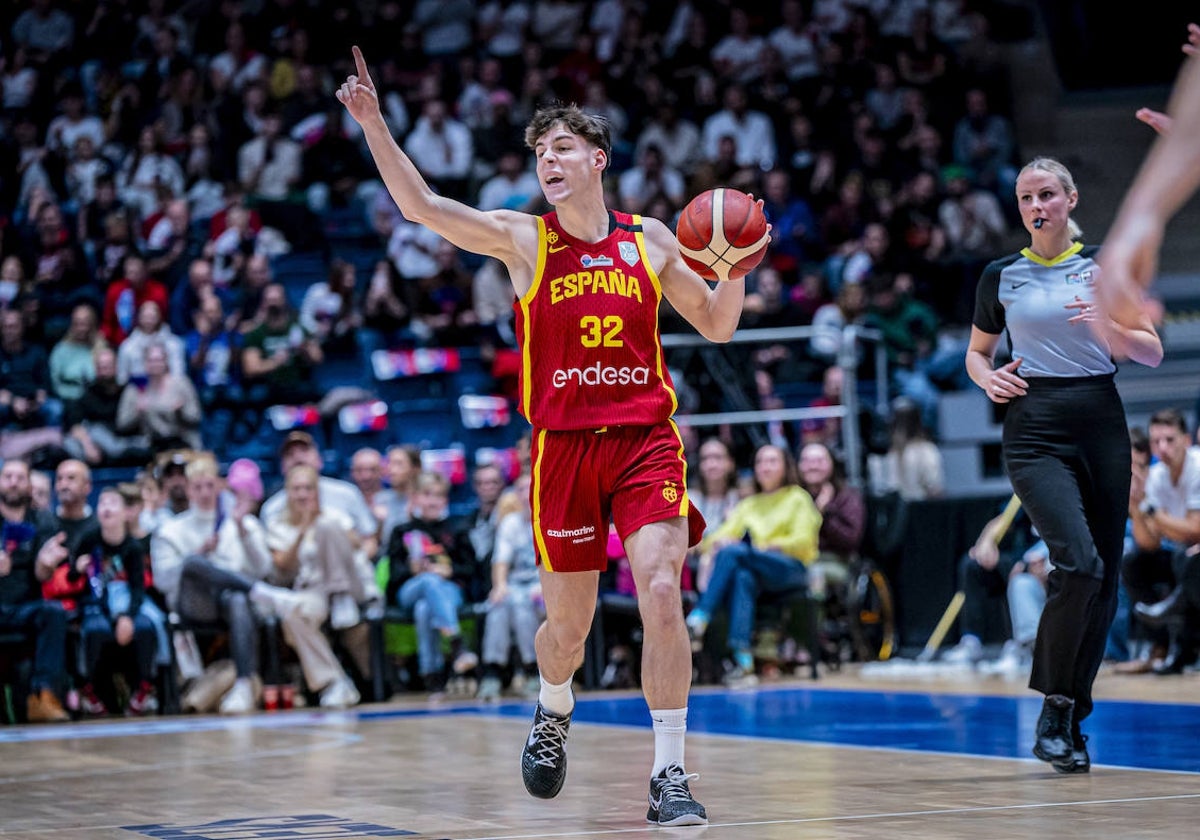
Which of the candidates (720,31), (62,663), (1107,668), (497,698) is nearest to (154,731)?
(62,663)

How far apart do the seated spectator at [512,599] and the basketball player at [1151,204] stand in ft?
26.2

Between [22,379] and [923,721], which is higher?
[22,379]

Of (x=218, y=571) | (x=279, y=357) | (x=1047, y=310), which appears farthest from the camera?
(x=279, y=357)

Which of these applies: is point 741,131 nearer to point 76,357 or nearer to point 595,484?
point 76,357

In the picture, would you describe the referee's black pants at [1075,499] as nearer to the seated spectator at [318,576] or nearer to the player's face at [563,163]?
the player's face at [563,163]

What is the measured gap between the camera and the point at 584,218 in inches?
228

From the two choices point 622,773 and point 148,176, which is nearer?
point 622,773

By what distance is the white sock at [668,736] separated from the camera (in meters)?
5.44

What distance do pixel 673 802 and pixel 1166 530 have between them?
6840 millimetres

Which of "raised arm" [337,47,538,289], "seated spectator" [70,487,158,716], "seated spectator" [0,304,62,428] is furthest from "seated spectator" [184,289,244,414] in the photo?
"raised arm" [337,47,538,289]

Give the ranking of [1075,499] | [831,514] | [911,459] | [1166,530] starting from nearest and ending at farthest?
[1075,499] → [1166,530] → [831,514] → [911,459]

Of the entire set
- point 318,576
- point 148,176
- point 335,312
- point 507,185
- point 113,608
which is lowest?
point 113,608

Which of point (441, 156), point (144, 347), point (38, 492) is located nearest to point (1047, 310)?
point (38, 492)

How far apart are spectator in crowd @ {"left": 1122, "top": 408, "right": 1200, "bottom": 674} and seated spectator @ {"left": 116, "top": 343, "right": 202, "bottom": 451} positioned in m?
6.94
